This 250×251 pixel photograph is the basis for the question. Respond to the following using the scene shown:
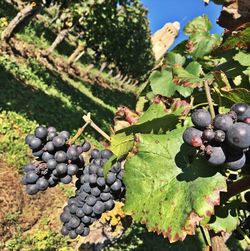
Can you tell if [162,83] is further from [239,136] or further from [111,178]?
[239,136]

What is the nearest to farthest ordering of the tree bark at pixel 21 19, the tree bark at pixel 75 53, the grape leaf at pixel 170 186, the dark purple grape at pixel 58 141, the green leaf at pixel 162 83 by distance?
1. the grape leaf at pixel 170 186
2. the dark purple grape at pixel 58 141
3. the green leaf at pixel 162 83
4. the tree bark at pixel 21 19
5. the tree bark at pixel 75 53

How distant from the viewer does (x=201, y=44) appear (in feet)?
10.3

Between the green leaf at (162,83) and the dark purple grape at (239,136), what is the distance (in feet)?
4.16

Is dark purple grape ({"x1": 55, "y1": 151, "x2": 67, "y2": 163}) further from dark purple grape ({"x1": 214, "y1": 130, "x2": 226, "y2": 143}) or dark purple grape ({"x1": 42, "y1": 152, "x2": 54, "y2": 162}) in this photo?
dark purple grape ({"x1": 214, "y1": 130, "x2": 226, "y2": 143})

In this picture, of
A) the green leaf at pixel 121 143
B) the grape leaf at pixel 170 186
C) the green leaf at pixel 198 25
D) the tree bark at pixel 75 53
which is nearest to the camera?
the grape leaf at pixel 170 186

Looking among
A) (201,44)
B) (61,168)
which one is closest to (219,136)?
(61,168)

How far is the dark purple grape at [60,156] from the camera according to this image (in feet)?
7.50

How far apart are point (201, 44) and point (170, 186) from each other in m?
1.79

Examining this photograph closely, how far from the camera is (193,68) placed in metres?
2.69

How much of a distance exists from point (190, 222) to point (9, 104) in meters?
8.02

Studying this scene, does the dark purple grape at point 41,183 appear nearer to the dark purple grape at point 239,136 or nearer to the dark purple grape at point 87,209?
the dark purple grape at point 87,209

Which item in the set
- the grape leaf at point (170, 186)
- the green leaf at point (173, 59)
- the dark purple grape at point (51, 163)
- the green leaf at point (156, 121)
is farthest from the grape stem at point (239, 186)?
the green leaf at point (173, 59)

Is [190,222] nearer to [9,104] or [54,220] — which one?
[54,220]

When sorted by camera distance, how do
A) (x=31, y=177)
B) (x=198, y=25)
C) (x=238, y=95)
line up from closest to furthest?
(x=238, y=95) < (x=31, y=177) < (x=198, y=25)
